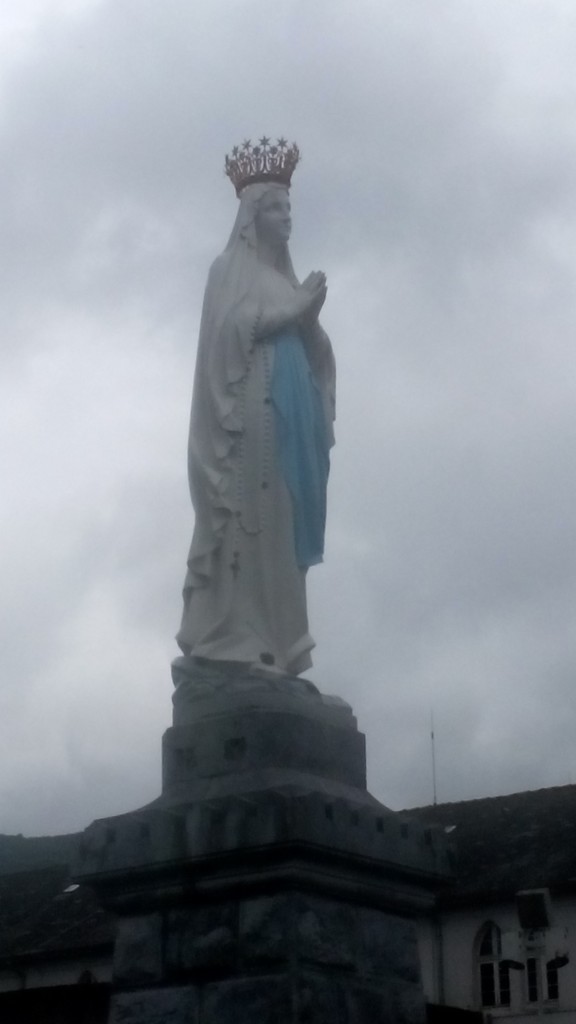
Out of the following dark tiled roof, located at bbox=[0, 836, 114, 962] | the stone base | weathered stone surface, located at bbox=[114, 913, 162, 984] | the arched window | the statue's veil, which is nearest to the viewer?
the stone base

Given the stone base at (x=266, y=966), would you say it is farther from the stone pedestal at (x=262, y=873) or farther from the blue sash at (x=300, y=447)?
the blue sash at (x=300, y=447)

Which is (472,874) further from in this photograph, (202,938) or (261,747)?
(202,938)

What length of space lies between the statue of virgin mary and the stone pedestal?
1.42 ft

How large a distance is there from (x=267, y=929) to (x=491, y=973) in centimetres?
3466

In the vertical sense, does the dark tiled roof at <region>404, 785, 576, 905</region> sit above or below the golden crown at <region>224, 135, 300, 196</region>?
above

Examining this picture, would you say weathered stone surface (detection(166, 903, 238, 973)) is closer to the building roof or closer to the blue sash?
the blue sash

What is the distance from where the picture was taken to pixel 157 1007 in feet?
28.9

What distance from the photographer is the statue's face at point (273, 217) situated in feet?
35.6

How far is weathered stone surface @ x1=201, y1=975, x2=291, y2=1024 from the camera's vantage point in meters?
8.31

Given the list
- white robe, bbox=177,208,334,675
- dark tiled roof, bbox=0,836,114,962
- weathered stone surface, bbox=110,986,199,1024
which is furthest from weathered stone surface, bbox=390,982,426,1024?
dark tiled roof, bbox=0,836,114,962

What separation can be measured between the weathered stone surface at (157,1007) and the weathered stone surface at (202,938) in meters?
0.14

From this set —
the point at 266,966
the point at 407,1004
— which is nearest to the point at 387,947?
the point at 407,1004

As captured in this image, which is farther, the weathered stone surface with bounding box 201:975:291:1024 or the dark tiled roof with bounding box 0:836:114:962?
the dark tiled roof with bounding box 0:836:114:962

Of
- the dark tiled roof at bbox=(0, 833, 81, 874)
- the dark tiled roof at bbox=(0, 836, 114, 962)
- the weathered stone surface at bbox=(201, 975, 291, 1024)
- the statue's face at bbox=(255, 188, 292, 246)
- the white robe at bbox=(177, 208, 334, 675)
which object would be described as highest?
the dark tiled roof at bbox=(0, 833, 81, 874)
